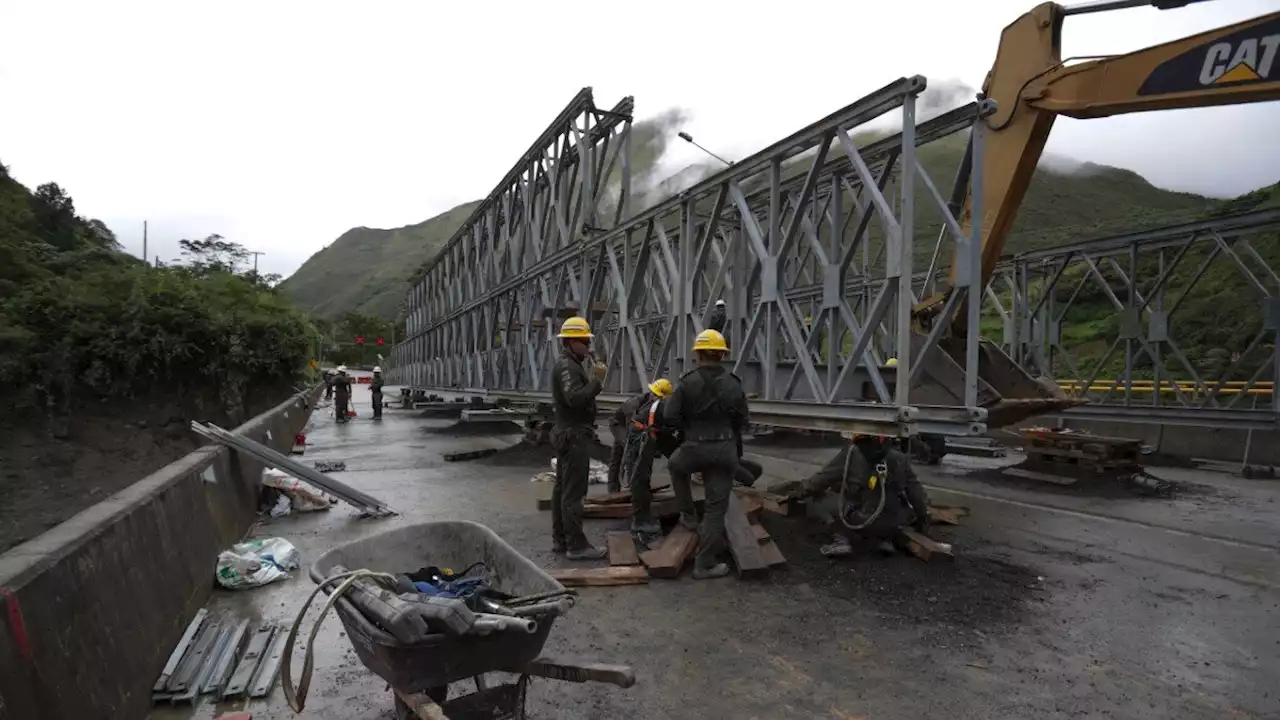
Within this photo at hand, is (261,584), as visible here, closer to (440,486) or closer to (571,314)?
(440,486)

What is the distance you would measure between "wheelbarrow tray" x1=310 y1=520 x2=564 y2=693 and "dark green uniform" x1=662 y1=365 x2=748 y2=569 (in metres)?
2.32

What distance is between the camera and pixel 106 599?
125 inches

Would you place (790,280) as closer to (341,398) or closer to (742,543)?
(742,543)

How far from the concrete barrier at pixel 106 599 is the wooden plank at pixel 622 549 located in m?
3.11

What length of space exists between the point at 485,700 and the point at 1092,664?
3.55 m

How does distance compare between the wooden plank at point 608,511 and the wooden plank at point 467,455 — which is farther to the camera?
the wooden plank at point 467,455

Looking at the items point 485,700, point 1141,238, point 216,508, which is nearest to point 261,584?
point 216,508

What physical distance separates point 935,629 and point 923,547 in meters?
1.43

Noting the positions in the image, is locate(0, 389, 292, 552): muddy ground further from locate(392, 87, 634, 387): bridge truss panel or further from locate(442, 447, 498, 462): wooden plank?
locate(392, 87, 634, 387): bridge truss panel

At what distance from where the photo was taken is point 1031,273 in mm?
15055

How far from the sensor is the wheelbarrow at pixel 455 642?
102 inches

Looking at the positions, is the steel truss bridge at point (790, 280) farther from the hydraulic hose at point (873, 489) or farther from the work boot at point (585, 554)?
the work boot at point (585, 554)

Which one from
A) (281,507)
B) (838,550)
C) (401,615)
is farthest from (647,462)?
(401,615)

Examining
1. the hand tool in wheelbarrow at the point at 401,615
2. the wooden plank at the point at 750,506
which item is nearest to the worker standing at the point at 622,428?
the wooden plank at the point at 750,506
